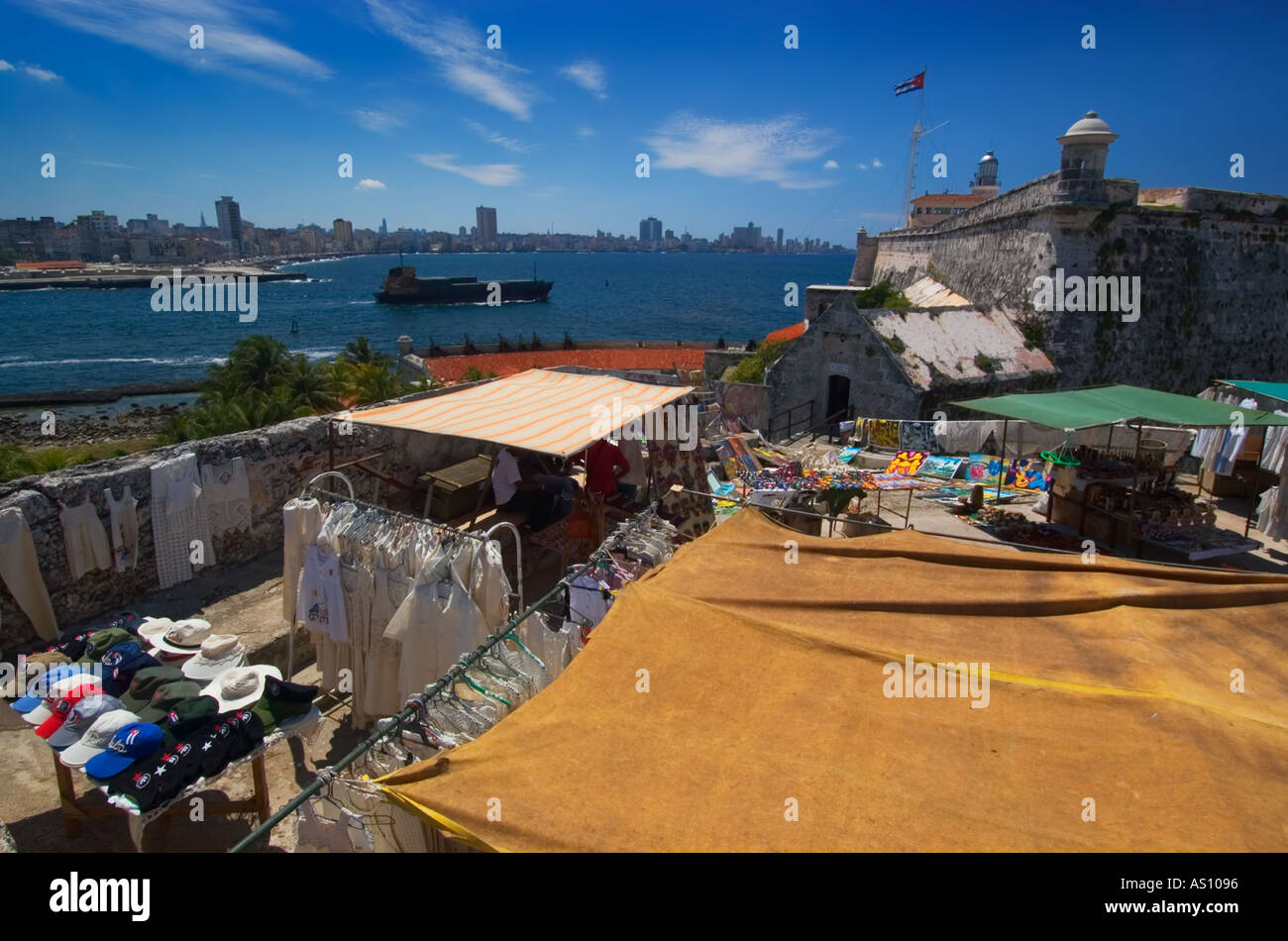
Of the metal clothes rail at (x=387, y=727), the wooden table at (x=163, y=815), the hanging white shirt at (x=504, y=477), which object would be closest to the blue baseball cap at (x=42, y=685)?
the wooden table at (x=163, y=815)

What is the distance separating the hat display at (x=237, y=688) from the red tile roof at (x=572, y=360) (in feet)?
127

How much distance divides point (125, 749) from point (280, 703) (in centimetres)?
107

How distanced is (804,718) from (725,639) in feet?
2.93

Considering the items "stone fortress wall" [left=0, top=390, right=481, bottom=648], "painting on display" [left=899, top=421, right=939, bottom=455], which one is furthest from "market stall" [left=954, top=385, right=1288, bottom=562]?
"stone fortress wall" [left=0, top=390, right=481, bottom=648]

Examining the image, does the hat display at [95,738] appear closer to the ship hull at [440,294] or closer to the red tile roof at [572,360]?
the red tile roof at [572,360]

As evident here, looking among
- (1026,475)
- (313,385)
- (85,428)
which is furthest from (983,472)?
(85,428)

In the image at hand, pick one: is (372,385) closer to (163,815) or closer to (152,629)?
(152,629)

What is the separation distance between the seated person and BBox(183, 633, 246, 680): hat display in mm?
4225

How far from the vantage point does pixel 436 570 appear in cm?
655

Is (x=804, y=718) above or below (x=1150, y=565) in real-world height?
below
